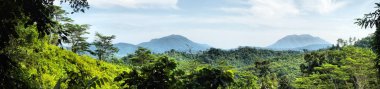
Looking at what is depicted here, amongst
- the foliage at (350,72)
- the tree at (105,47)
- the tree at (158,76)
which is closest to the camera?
the tree at (158,76)

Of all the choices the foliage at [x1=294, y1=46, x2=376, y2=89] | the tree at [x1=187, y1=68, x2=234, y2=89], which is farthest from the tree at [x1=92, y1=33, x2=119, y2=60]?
the tree at [x1=187, y1=68, x2=234, y2=89]

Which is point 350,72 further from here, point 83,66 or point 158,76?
point 158,76

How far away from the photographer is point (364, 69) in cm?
3462

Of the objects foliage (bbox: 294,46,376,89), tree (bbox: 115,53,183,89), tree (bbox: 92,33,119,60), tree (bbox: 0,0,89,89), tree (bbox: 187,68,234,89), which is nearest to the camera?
tree (bbox: 0,0,89,89)

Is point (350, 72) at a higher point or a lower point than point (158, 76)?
lower

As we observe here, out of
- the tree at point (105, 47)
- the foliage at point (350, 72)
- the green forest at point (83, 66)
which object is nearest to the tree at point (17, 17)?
the green forest at point (83, 66)

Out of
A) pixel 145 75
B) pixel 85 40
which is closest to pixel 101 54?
pixel 85 40

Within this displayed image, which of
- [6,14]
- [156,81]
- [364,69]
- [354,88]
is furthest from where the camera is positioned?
[354,88]

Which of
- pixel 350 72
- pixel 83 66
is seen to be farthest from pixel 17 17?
pixel 350 72

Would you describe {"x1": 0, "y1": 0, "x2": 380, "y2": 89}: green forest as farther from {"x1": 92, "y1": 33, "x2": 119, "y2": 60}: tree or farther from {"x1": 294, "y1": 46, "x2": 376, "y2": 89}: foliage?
{"x1": 92, "y1": 33, "x2": 119, "y2": 60}: tree

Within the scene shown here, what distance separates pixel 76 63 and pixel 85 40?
1425 inches

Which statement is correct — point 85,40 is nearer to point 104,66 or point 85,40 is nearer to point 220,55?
point 104,66

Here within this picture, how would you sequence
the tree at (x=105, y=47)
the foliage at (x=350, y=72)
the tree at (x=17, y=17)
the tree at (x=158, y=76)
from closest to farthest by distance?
1. the tree at (x=17, y=17)
2. the tree at (x=158, y=76)
3. the foliage at (x=350, y=72)
4. the tree at (x=105, y=47)

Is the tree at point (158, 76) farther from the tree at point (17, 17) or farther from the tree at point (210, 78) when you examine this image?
the tree at point (210, 78)
